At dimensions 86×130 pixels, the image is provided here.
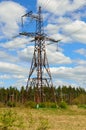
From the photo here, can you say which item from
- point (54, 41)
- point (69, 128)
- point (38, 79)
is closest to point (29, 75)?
point (38, 79)

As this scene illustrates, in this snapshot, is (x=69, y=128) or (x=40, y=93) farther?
(x=40, y=93)

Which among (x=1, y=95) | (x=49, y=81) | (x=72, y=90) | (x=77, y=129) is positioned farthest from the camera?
(x=72, y=90)

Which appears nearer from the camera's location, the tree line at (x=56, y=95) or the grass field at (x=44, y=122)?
the grass field at (x=44, y=122)

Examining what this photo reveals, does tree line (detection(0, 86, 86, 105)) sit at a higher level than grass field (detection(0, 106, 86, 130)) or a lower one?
higher

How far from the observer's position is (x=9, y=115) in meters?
11.8

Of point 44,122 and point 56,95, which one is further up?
point 56,95

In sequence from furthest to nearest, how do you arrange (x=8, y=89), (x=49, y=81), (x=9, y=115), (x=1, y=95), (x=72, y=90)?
(x=72, y=90) < (x=8, y=89) < (x=1, y=95) < (x=49, y=81) < (x=9, y=115)

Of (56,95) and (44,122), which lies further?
(56,95)

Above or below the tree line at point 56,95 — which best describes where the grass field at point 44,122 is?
below

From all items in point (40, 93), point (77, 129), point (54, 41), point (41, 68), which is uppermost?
point (54, 41)

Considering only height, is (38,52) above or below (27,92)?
above

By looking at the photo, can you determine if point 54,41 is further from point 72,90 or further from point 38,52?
point 72,90

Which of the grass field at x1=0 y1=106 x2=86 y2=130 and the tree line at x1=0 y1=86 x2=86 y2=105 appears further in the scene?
the tree line at x1=0 y1=86 x2=86 y2=105

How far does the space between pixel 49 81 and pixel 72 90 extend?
258ft
